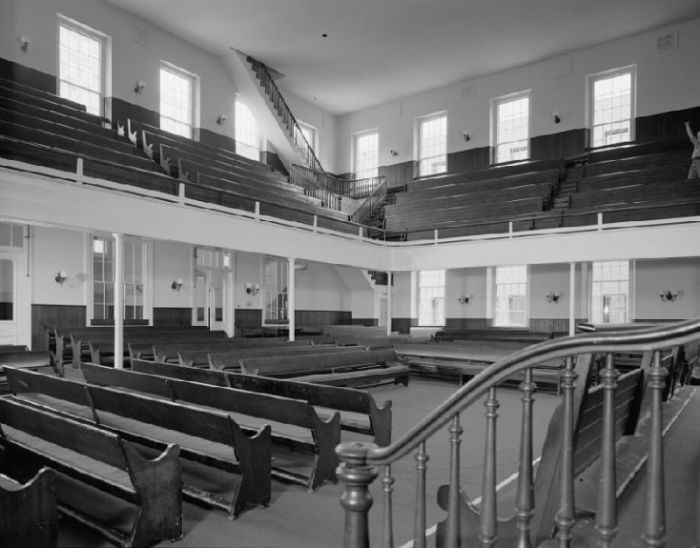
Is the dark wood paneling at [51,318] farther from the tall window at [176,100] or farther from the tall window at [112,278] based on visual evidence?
the tall window at [176,100]

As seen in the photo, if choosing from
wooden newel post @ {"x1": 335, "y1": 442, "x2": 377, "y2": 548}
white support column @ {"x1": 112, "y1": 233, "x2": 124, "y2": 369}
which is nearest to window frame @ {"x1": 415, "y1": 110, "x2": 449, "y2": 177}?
white support column @ {"x1": 112, "y1": 233, "x2": 124, "y2": 369}

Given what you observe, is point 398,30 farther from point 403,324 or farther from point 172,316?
point 172,316

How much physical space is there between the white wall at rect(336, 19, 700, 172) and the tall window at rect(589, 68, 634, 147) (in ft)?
1.18

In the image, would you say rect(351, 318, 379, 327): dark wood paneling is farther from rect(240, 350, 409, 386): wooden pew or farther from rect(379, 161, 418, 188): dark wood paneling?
rect(240, 350, 409, 386): wooden pew

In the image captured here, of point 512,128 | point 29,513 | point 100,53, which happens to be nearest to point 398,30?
point 512,128

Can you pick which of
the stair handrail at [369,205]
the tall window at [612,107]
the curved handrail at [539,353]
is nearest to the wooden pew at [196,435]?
the curved handrail at [539,353]

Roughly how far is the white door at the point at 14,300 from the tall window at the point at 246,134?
9.41 metres

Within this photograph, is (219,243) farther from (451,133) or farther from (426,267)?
(451,133)

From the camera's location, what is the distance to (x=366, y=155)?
71.6 ft

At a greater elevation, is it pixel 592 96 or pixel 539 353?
pixel 592 96

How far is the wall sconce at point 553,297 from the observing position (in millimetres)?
15039

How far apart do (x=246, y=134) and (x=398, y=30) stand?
637cm

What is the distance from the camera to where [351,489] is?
74.5 inches

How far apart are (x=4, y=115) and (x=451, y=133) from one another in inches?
558
